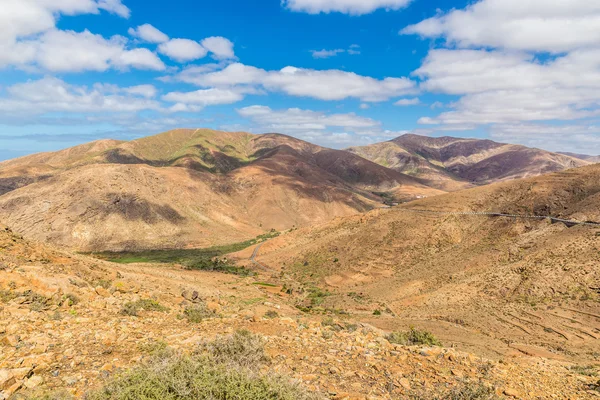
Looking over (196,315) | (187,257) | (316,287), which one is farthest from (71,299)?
(187,257)

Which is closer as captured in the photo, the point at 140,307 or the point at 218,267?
the point at 140,307

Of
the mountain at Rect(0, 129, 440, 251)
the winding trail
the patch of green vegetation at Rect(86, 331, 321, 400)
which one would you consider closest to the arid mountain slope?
the winding trail

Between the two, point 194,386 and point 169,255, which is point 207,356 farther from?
point 169,255

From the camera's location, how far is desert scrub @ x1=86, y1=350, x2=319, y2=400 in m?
5.81

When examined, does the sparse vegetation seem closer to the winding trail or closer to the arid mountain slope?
the arid mountain slope

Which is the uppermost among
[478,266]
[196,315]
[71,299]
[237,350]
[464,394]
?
[71,299]

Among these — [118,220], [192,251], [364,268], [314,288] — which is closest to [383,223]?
[364,268]

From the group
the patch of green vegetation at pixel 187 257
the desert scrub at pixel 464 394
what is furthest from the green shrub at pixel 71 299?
the patch of green vegetation at pixel 187 257

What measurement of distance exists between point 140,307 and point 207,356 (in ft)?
23.5

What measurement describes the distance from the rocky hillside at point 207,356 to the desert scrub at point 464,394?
0.04 meters

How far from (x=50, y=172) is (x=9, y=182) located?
1446 cm

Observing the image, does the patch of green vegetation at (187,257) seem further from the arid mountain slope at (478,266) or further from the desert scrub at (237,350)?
the desert scrub at (237,350)

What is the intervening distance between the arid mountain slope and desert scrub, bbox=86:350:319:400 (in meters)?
17.4

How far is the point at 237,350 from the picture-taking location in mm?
8562
